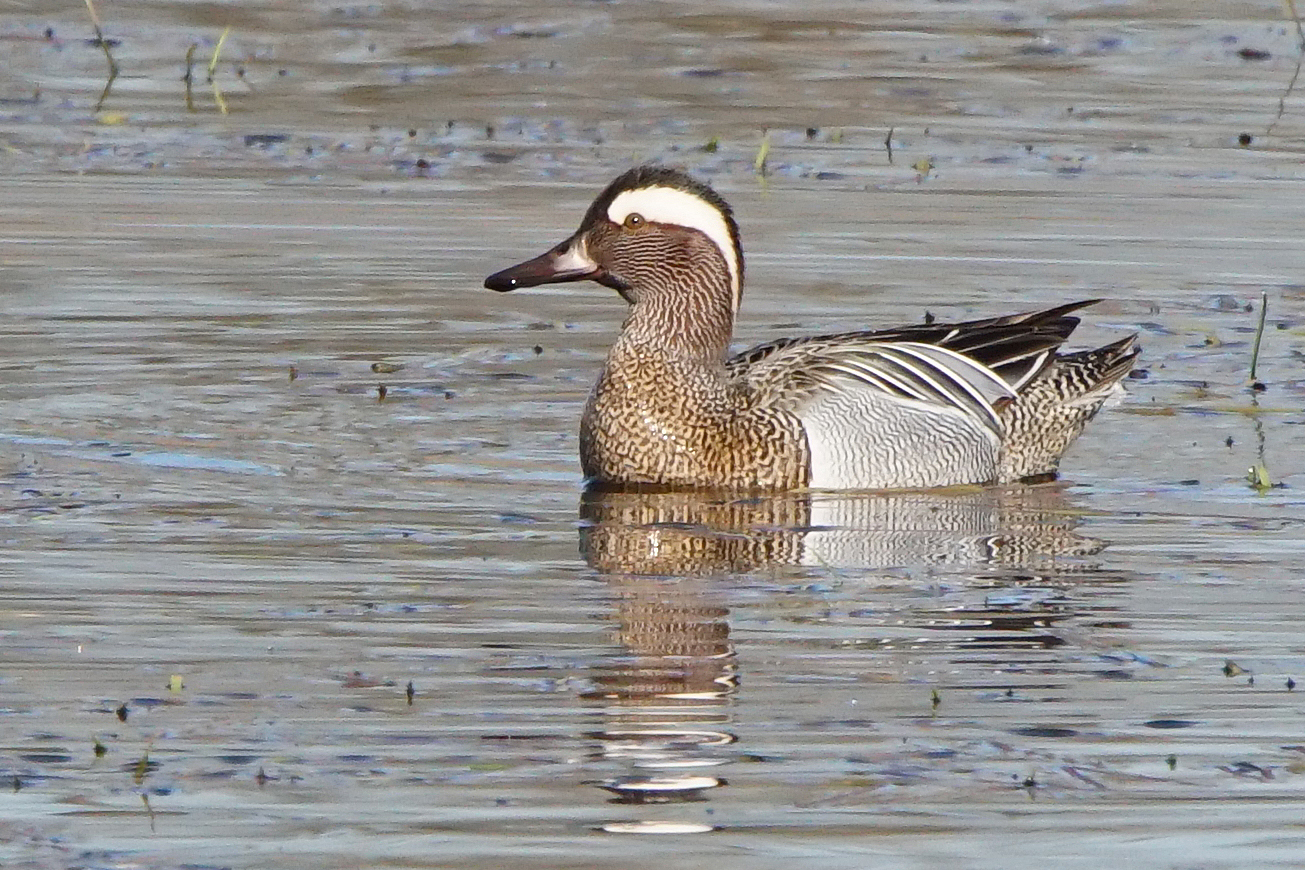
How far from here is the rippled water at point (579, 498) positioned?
19.3 feet

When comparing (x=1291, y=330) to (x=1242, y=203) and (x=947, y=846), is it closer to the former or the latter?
(x=1242, y=203)

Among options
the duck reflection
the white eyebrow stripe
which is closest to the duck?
the white eyebrow stripe

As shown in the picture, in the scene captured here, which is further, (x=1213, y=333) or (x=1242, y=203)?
(x=1242, y=203)

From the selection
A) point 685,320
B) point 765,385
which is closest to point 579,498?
point 765,385

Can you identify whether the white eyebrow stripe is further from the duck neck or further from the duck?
the duck neck

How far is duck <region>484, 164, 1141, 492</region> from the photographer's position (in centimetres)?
955

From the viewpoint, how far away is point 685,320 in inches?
394

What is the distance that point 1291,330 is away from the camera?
1219cm

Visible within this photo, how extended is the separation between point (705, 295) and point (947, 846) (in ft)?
15.2

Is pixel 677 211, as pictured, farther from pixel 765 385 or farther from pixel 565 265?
pixel 765 385

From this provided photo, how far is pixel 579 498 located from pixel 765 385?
0.79 meters

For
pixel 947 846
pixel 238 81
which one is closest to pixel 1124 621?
pixel 947 846

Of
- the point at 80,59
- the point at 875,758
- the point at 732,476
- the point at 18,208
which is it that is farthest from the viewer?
the point at 80,59

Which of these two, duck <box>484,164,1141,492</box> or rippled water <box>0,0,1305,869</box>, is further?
duck <box>484,164,1141,492</box>
